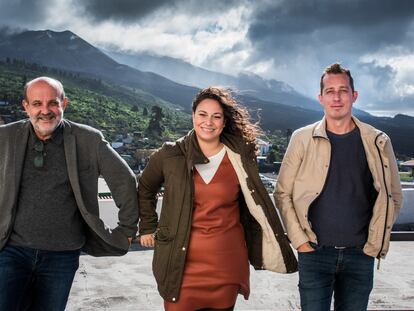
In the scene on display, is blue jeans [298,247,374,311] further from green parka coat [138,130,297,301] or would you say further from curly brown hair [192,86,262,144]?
curly brown hair [192,86,262,144]

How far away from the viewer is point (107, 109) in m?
63.6

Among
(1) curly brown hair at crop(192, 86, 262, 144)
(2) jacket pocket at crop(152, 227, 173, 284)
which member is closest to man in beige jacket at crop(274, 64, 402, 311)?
(1) curly brown hair at crop(192, 86, 262, 144)

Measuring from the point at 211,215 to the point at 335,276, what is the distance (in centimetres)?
66

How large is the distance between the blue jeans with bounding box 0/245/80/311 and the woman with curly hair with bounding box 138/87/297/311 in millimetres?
369

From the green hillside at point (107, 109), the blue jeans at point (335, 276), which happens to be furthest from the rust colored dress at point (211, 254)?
the green hillside at point (107, 109)

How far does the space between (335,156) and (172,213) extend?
76 cm

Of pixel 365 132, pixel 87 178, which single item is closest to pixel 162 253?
pixel 87 178

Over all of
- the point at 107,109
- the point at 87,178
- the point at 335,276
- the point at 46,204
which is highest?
the point at 87,178

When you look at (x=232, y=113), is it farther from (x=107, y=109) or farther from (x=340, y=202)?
(x=107, y=109)

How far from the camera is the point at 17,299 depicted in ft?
6.24

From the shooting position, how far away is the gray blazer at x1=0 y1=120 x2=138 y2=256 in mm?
1932

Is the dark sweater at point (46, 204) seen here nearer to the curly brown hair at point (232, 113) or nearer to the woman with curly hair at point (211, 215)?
the woman with curly hair at point (211, 215)

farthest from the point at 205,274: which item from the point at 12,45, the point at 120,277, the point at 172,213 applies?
the point at 12,45

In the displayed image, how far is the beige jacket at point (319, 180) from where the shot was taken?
2.04 meters
